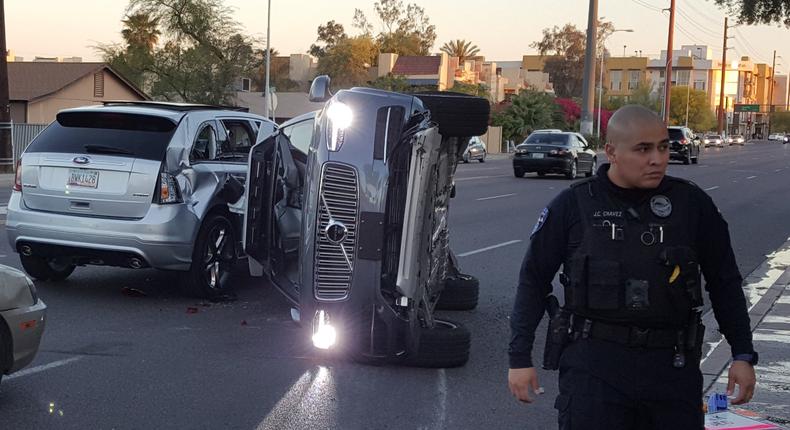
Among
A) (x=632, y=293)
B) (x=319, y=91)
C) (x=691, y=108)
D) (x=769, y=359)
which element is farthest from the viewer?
(x=691, y=108)

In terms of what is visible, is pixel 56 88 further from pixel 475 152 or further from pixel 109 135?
pixel 109 135

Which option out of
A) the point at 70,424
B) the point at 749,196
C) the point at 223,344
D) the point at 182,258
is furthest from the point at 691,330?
the point at 749,196

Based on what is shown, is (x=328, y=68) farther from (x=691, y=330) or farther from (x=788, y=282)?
(x=691, y=330)

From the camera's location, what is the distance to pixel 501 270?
11773 millimetres

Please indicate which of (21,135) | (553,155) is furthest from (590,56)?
(21,135)

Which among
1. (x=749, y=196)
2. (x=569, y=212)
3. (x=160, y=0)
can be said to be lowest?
(x=749, y=196)

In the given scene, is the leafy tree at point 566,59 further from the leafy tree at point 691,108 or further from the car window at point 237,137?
the car window at point 237,137

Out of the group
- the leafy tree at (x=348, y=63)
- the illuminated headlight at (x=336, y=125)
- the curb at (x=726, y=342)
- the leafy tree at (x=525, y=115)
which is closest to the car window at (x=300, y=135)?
the illuminated headlight at (x=336, y=125)

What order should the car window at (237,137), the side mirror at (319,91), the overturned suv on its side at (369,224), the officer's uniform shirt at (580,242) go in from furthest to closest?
the car window at (237,137) < the side mirror at (319,91) < the overturned suv on its side at (369,224) < the officer's uniform shirt at (580,242)

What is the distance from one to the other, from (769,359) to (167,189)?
5.17 metres

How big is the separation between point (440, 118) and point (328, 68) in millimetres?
79368

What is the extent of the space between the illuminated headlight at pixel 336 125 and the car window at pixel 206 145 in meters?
3.06

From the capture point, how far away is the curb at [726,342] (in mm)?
6906

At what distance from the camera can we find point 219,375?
6.60 meters
